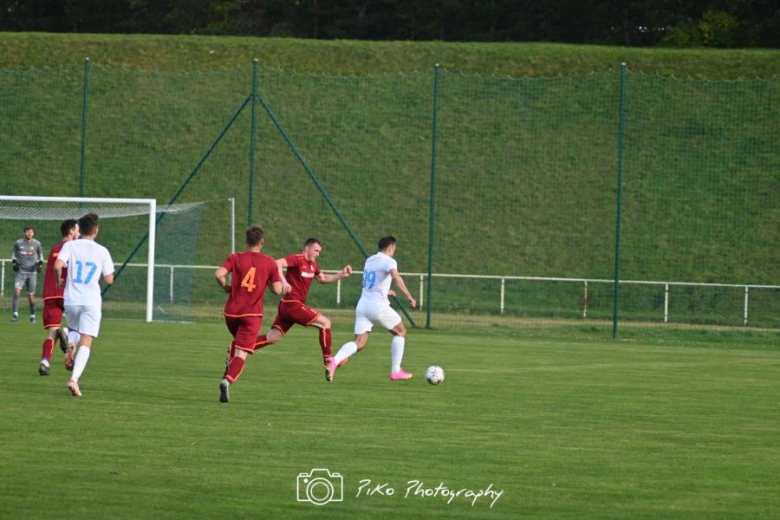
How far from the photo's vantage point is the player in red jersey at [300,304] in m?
15.6

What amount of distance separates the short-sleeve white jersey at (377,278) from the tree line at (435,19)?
3751cm

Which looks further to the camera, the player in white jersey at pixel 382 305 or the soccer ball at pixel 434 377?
the player in white jersey at pixel 382 305

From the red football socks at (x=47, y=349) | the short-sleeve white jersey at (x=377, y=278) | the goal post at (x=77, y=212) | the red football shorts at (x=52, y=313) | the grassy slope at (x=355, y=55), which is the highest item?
the grassy slope at (x=355, y=55)

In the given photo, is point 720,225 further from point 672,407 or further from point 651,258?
point 672,407

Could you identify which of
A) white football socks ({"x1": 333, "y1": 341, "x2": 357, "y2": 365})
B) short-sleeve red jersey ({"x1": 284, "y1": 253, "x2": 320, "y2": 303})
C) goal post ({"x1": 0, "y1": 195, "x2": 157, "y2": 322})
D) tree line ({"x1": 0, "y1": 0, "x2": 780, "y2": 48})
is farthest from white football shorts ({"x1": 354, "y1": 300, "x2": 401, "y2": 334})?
tree line ({"x1": 0, "y1": 0, "x2": 780, "y2": 48})

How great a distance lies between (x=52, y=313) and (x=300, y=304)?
10.2 feet

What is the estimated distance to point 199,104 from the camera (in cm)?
4238

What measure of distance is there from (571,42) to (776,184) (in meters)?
19.8

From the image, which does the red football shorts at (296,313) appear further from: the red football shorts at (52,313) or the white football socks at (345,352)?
the red football shorts at (52,313)

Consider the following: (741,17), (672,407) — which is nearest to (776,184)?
(741,17)

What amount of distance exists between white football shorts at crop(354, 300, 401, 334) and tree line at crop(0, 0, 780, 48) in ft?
124

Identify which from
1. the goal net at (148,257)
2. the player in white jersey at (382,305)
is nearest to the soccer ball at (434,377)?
the player in white jersey at (382,305)

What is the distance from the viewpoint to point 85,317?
1295 centimetres

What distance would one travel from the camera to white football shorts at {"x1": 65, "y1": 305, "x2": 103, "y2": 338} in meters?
12.9
